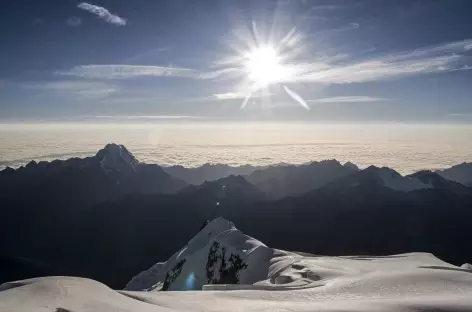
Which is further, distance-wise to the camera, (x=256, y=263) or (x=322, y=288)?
(x=256, y=263)

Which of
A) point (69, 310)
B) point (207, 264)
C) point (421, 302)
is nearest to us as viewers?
point (69, 310)

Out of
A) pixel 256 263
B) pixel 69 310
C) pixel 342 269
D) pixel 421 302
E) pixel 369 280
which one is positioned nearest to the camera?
pixel 69 310

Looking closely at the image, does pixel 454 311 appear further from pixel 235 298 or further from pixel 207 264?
pixel 207 264

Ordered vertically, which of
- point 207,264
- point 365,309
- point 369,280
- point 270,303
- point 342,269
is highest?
point 365,309

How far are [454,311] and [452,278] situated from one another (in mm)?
13508

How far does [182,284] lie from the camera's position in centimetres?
7638

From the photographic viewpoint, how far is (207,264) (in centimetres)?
7562

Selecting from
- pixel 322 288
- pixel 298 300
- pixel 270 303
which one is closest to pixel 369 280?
pixel 322 288

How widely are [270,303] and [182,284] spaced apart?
61325mm

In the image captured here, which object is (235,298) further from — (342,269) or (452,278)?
(342,269)

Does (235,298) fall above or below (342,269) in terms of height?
above

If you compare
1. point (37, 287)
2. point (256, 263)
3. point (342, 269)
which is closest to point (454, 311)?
point (37, 287)

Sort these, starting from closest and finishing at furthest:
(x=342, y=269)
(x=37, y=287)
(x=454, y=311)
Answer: (x=454, y=311) → (x=37, y=287) → (x=342, y=269)

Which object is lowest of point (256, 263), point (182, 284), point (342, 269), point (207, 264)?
point (182, 284)
